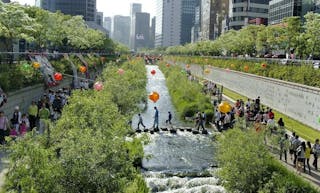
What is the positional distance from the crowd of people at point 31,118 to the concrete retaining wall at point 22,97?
535 millimetres

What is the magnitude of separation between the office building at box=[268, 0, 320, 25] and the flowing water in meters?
51.7

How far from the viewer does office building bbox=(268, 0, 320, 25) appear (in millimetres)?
81125

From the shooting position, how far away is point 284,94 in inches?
1674

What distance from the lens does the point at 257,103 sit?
4134cm

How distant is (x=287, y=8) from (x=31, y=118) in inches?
2864

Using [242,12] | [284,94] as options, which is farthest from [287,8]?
[284,94]

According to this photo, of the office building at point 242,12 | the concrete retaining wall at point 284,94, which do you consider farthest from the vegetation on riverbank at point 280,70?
the office building at point 242,12

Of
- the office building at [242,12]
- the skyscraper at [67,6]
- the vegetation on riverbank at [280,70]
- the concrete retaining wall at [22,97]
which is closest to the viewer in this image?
the concrete retaining wall at [22,97]

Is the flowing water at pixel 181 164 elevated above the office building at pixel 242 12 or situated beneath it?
situated beneath

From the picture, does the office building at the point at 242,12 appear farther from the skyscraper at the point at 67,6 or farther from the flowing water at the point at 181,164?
the flowing water at the point at 181,164

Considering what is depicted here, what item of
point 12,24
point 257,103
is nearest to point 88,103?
point 12,24

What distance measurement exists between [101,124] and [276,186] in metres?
7.42

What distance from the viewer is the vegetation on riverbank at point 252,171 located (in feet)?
61.3

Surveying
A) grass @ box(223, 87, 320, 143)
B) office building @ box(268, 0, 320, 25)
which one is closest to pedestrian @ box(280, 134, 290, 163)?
A: grass @ box(223, 87, 320, 143)
